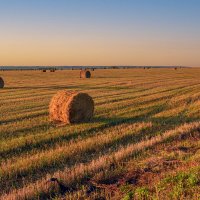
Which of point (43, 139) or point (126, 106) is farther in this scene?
point (126, 106)

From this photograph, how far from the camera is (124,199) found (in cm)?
684

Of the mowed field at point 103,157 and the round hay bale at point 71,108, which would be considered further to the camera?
the round hay bale at point 71,108

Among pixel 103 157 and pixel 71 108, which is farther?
pixel 71 108

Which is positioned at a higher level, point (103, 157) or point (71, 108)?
point (71, 108)

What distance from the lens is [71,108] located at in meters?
Answer: 16.4

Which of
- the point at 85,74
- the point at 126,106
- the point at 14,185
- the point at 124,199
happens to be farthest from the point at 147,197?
the point at 85,74

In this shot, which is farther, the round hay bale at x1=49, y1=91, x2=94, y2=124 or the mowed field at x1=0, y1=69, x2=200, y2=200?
the round hay bale at x1=49, y1=91, x2=94, y2=124

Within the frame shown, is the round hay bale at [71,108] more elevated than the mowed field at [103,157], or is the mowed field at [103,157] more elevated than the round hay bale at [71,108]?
the round hay bale at [71,108]

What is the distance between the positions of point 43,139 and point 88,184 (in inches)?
187

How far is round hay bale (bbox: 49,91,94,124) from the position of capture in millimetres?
16219

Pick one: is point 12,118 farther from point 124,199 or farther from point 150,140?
point 124,199

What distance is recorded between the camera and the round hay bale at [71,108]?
1622 cm

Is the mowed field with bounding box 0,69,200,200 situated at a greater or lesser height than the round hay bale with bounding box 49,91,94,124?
lesser

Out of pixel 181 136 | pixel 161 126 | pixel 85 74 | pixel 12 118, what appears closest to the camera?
pixel 181 136
